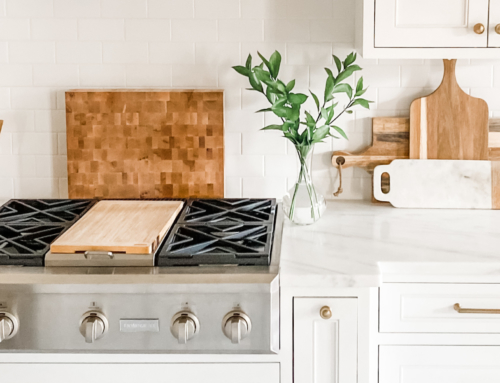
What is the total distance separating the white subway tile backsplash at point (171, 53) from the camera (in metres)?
2.20

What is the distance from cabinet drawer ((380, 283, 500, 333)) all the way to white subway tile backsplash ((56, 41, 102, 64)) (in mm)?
1332

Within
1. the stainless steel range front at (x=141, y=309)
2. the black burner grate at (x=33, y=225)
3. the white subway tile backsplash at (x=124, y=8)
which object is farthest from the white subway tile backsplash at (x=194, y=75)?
the stainless steel range front at (x=141, y=309)

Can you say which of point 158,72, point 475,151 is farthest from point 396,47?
point 158,72

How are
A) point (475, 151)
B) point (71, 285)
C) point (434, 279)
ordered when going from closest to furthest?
1. point (71, 285)
2. point (434, 279)
3. point (475, 151)

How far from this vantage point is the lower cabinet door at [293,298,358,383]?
5.05ft

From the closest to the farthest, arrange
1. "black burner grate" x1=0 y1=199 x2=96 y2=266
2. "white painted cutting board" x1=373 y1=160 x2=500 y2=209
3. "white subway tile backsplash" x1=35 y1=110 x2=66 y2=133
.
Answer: "black burner grate" x1=0 y1=199 x2=96 y2=266 → "white painted cutting board" x1=373 y1=160 x2=500 y2=209 → "white subway tile backsplash" x1=35 y1=110 x2=66 y2=133

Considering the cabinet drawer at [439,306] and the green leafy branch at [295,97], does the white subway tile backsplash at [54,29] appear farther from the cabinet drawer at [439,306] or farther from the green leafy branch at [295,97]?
the cabinet drawer at [439,306]

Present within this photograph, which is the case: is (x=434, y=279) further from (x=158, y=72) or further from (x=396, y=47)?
(x=158, y=72)

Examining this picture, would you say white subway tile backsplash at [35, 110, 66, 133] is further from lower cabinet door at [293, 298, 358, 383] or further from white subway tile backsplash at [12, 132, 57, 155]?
lower cabinet door at [293, 298, 358, 383]

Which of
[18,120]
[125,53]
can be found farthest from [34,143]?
[125,53]

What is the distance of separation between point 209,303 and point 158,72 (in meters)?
1.03

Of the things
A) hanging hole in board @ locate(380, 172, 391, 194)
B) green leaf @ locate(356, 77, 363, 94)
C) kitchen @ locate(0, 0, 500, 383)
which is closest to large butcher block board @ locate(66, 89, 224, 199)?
kitchen @ locate(0, 0, 500, 383)

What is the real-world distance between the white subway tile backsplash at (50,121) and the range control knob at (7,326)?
0.92 metres

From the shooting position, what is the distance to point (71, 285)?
1510 millimetres
